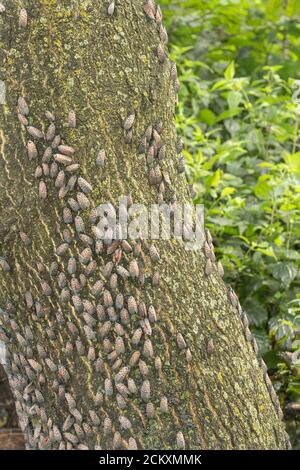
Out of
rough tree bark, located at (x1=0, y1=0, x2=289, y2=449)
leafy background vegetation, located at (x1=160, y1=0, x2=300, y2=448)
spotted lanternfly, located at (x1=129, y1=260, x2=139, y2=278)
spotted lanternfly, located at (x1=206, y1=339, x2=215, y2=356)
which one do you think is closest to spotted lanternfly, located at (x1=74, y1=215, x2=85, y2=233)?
rough tree bark, located at (x1=0, y1=0, x2=289, y2=449)

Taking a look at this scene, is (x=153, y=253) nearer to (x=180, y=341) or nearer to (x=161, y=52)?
(x=180, y=341)

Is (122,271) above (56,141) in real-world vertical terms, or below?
below

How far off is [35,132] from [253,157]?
104 inches

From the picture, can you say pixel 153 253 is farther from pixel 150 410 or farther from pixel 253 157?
pixel 253 157

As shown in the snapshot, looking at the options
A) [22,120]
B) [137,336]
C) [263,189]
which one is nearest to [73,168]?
[22,120]

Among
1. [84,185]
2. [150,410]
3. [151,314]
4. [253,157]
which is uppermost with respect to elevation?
[84,185]

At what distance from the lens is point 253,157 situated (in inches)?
190

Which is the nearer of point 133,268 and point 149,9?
point 133,268

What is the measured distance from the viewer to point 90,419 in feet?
8.38

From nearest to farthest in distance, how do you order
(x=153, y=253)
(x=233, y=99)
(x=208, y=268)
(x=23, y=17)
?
(x=23, y=17) → (x=153, y=253) → (x=208, y=268) → (x=233, y=99)

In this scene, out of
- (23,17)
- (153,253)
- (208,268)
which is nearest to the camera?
(23,17)

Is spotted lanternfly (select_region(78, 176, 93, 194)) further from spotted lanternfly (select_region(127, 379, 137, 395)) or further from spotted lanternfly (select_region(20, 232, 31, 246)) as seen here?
spotted lanternfly (select_region(127, 379, 137, 395))

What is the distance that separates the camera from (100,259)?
251 centimetres

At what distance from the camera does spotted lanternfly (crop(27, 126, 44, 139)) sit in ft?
8.04
